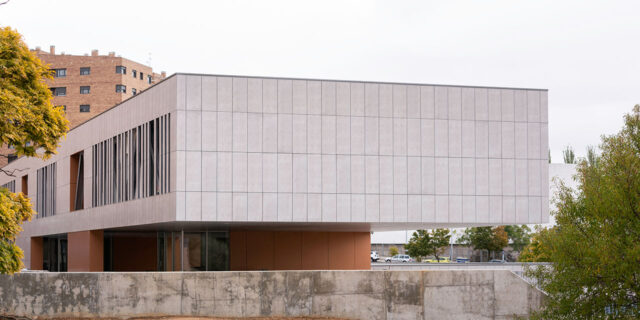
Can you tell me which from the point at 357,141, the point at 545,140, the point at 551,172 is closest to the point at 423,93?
the point at 357,141

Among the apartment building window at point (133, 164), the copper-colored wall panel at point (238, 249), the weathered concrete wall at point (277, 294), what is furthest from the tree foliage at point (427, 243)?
the weathered concrete wall at point (277, 294)

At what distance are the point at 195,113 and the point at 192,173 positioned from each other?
2.64 meters

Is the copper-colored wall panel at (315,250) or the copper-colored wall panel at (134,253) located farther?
the copper-colored wall panel at (134,253)

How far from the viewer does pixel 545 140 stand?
3838 cm

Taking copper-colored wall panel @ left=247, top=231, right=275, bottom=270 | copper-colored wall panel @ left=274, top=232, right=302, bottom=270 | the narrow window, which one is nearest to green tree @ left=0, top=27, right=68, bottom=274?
copper-colored wall panel @ left=247, top=231, right=275, bottom=270

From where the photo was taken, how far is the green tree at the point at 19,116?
18438 millimetres

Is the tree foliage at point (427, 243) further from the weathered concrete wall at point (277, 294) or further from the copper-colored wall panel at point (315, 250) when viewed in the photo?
the weathered concrete wall at point (277, 294)

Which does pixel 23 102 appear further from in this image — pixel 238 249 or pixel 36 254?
pixel 36 254

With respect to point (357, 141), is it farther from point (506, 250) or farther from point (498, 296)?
point (506, 250)

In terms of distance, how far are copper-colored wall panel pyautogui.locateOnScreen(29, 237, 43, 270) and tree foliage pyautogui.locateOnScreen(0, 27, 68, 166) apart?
147ft

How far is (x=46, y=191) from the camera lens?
2116 inches

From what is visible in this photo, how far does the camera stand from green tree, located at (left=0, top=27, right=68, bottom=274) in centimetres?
1844

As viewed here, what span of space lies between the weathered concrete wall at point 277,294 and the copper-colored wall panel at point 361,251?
803 inches

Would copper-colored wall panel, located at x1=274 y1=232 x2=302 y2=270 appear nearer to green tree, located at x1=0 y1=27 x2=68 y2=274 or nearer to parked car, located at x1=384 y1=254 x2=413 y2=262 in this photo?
green tree, located at x1=0 y1=27 x2=68 y2=274
